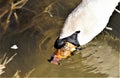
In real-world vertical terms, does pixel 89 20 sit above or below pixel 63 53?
above

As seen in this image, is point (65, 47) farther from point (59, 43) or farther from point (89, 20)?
point (89, 20)

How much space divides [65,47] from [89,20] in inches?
8.6

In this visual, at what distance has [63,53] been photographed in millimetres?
2506

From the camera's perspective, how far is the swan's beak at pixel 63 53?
2.50 meters

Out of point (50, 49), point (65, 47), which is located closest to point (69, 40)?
point (65, 47)

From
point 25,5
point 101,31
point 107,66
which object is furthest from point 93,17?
point 25,5

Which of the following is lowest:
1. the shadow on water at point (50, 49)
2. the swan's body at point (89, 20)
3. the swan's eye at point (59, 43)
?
the shadow on water at point (50, 49)

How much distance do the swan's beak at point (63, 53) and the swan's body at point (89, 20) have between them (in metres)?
0.06

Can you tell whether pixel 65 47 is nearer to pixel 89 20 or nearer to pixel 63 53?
pixel 63 53

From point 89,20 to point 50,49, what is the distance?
0.28 m

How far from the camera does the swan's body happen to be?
2.53 meters

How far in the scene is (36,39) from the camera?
8.66 feet

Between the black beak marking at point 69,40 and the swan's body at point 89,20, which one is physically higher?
the swan's body at point 89,20

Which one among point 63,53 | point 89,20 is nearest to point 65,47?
point 63,53
